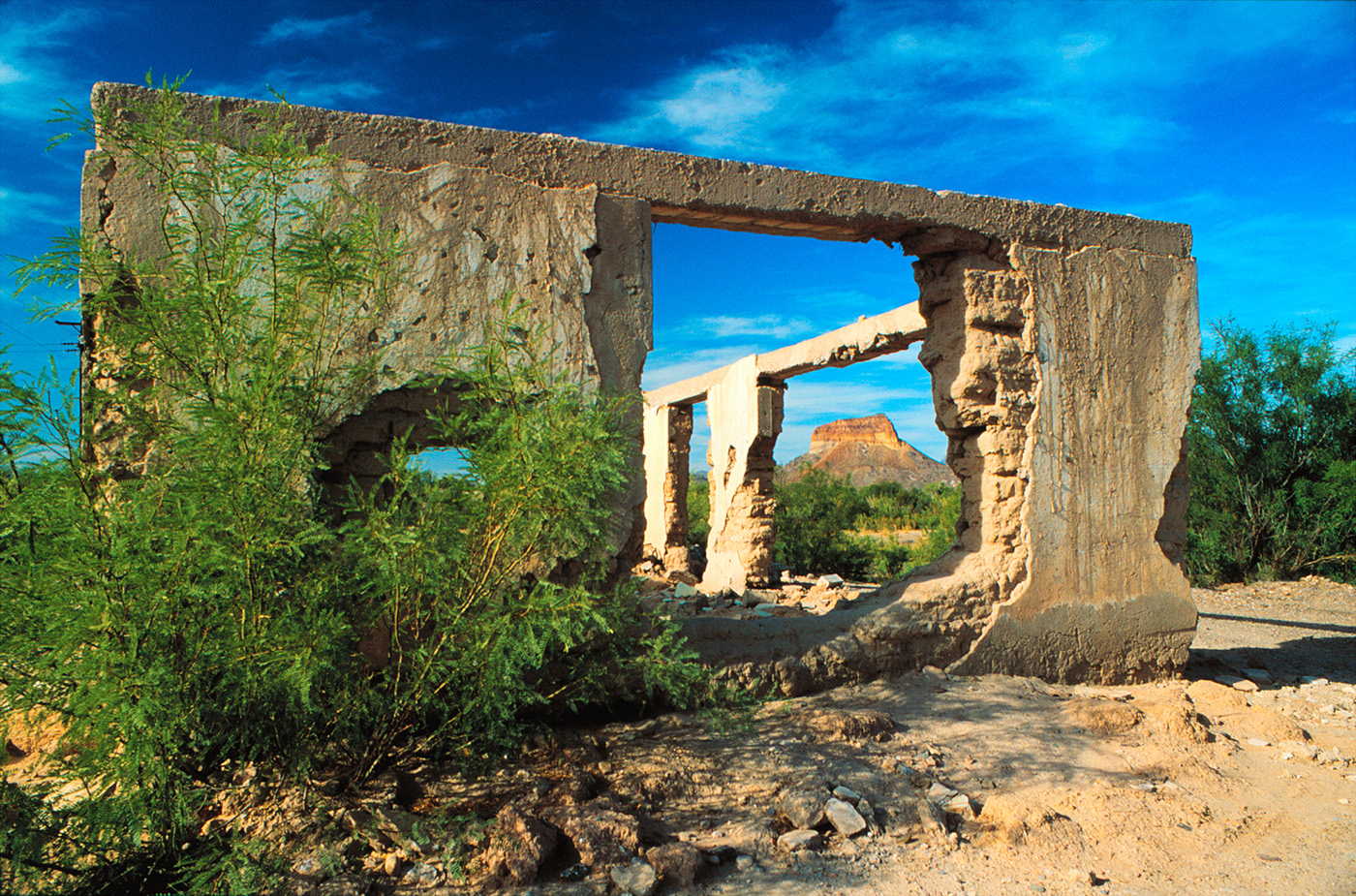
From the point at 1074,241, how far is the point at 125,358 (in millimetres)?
4728

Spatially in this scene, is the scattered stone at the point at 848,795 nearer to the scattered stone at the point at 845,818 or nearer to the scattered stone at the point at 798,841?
the scattered stone at the point at 845,818

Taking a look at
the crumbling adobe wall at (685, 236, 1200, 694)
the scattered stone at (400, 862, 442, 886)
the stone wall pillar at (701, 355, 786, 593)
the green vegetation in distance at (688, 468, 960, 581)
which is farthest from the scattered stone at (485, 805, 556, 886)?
the green vegetation in distance at (688, 468, 960, 581)

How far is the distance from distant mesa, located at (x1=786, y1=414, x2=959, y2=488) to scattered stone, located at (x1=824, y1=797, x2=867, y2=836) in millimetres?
38088

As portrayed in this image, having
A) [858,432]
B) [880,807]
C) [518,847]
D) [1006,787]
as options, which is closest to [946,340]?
[1006,787]

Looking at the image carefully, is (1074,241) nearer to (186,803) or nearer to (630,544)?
(630,544)

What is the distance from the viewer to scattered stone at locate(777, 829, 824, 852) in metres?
2.82

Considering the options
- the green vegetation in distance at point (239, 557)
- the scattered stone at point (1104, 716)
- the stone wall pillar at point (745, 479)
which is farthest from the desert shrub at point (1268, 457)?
the green vegetation in distance at point (239, 557)

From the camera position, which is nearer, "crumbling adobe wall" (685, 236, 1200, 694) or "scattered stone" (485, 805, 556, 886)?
"scattered stone" (485, 805, 556, 886)

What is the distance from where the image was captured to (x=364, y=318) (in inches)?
135

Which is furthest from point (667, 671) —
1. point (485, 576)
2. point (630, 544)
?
point (485, 576)

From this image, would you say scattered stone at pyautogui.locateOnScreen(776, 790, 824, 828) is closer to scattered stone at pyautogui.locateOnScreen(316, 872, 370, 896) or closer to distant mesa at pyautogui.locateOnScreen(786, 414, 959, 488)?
scattered stone at pyautogui.locateOnScreen(316, 872, 370, 896)

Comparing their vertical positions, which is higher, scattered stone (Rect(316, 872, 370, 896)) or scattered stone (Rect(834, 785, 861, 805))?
scattered stone (Rect(834, 785, 861, 805))

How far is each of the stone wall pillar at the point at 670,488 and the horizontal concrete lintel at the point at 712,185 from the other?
6412 millimetres

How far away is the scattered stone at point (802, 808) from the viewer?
295cm
